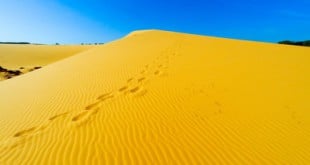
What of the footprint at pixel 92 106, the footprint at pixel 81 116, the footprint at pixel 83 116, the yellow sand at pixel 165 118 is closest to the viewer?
the yellow sand at pixel 165 118

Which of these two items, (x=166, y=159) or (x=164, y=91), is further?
(x=164, y=91)

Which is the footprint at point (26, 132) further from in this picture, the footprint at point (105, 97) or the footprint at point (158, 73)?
the footprint at point (158, 73)

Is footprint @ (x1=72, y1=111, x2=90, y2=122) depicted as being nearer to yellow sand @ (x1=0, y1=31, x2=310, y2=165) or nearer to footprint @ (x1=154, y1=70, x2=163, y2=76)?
yellow sand @ (x1=0, y1=31, x2=310, y2=165)

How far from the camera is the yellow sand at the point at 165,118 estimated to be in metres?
4.24

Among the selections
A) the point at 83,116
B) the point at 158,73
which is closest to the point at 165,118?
the point at 83,116

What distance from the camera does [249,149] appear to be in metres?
4.32

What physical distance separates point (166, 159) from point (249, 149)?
150 cm

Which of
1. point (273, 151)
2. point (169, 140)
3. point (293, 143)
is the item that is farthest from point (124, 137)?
point (293, 143)

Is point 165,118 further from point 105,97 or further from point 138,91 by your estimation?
point 105,97

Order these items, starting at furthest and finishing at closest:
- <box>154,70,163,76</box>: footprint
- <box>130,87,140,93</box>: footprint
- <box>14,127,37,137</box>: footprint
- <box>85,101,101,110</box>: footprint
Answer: <box>154,70,163,76</box>: footprint, <box>130,87,140,93</box>: footprint, <box>85,101,101,110</box>: footprint, <box>14,127,37,137</box>: footprint

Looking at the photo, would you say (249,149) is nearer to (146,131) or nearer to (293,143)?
(293,143)

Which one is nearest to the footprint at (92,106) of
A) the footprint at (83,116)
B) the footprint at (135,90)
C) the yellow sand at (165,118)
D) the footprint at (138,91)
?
the yellow sand at (165,118)

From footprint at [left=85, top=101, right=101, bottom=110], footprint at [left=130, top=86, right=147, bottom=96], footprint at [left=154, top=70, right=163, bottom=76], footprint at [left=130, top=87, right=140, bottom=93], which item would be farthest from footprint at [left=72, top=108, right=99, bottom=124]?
footprint at [left=154, top=70, right=163, bottom=76]

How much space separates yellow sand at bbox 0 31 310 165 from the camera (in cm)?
424
